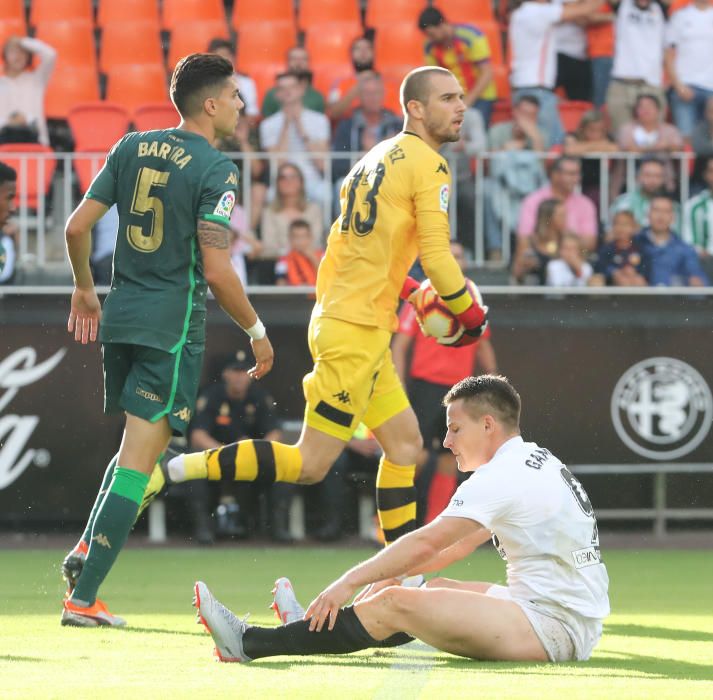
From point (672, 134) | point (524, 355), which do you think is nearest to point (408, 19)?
point (672, 134)

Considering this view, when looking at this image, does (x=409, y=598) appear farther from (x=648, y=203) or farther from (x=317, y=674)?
(x=648, y=203)

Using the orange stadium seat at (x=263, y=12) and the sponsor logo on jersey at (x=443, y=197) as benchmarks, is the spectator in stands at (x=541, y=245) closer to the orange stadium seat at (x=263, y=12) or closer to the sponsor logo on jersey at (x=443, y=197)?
the orange stadium seat at (x=263, y=12)

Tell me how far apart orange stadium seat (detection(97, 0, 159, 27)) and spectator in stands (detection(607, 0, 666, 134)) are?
14.7 feet

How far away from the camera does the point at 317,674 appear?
5.07m

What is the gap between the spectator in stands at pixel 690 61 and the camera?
1355 centimetres

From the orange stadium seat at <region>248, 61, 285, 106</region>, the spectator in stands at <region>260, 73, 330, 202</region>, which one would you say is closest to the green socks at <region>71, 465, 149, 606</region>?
the spectator in stands at <region>260, 73, 330, 202</region>

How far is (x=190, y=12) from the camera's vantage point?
Answer: 1509 cm

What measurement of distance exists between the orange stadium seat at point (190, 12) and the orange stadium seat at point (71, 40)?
80cm

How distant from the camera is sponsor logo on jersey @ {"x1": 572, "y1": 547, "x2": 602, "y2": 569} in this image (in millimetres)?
5254

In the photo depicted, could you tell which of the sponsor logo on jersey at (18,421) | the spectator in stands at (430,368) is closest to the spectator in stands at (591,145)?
the spectator in stands at (430,368)

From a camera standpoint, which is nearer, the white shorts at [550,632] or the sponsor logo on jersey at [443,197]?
the white shorts at [550,632]

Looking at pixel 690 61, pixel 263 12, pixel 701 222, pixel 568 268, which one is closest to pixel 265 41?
pixel 263 12

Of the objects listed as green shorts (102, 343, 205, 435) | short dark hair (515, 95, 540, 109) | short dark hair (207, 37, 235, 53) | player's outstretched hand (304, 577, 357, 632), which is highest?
short dark hair (207, 37, 235, 53)

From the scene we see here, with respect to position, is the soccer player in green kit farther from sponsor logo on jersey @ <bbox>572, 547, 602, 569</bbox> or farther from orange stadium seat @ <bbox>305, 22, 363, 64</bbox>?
orange stadium seat @ <bbox>305, 22, 363, 64</bbox>
